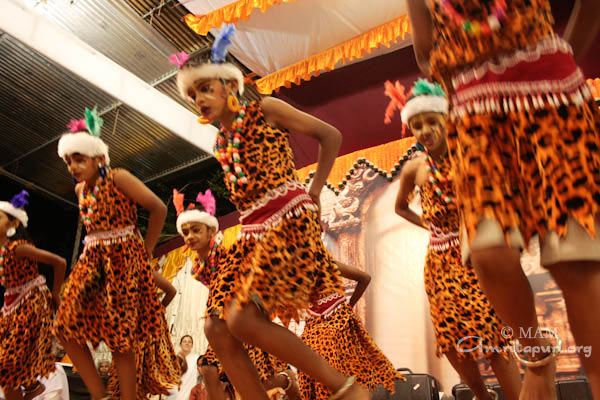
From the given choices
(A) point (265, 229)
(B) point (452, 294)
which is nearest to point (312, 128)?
(A) point (265, 229)

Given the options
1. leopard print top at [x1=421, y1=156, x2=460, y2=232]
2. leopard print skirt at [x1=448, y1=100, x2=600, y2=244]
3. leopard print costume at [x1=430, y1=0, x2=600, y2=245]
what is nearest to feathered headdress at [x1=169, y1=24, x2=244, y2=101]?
leopard print top at [x1=421, y1=156, x2=460, y2=232]

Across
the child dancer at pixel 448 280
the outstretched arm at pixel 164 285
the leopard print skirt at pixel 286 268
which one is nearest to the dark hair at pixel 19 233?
the outstretched arm at pixel 164 285

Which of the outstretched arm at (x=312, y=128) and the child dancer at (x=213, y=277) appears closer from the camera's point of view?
the child dancer at (x=213, y=277)

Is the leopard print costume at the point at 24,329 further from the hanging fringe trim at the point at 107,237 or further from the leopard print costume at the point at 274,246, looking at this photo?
the leopard print costume at the point at 274,246

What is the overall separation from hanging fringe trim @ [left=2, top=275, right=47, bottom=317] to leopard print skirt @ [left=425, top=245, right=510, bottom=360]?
292 centimetres

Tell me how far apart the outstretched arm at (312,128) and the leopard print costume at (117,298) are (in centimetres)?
130

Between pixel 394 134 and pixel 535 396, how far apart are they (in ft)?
15.0

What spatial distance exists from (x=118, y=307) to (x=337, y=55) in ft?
13.1

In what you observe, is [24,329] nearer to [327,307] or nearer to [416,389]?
[327,307]

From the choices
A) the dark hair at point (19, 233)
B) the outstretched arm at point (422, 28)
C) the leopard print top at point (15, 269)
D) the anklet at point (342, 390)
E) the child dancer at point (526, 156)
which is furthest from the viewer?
the dark hair at point (19, 233)

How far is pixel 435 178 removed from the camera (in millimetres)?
2703

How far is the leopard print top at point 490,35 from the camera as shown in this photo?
123 centimetres

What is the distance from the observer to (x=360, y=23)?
5469 mm

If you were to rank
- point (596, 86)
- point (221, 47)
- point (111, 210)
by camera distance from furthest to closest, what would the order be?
1. point (596, 86)
2. point (111, 210)
3. point (221, 47)
